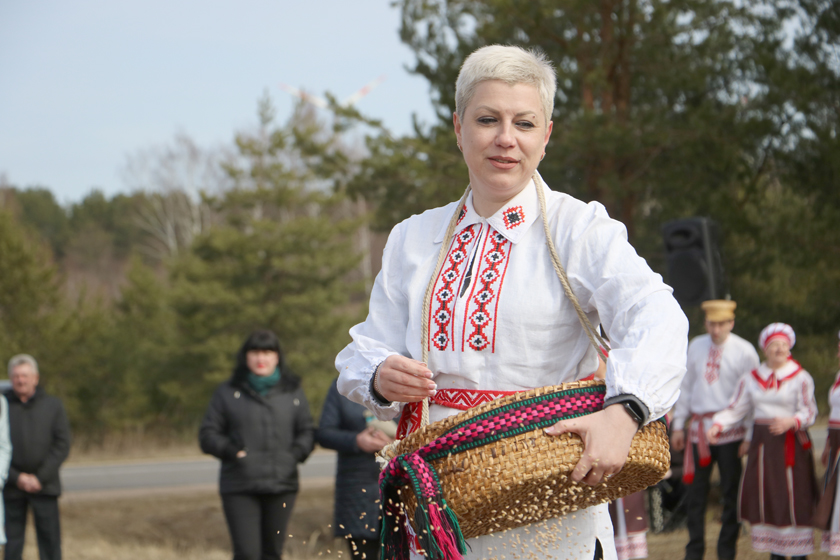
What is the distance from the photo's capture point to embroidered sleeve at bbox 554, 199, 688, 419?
184 centimetres

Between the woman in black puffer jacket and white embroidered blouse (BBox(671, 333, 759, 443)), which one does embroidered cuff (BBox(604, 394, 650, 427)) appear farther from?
white embroidered blouse (BBox(671, 333, 759, 443))

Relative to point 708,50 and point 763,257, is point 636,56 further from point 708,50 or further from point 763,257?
point 763,257

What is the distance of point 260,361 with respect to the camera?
654cm

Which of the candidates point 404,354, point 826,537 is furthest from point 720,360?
point 404,354

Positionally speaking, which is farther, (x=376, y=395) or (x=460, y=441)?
(x=376, y=395)

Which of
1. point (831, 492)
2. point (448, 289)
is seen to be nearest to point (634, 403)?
point (448, 289)

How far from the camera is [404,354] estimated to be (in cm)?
237

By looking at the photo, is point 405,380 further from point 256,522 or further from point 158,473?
point 158,473

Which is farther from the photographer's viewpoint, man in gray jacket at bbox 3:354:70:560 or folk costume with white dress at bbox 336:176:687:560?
man in gray jacket at bbox 3:354:70:560

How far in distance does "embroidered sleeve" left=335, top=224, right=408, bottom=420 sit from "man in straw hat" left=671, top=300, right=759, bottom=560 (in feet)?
19.2

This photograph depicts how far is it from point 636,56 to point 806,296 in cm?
423

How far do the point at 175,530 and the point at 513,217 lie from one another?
1027cm

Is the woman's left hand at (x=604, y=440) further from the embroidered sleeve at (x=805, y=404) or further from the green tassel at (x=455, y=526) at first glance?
the embroidered sleeve at (x=805, y=404)

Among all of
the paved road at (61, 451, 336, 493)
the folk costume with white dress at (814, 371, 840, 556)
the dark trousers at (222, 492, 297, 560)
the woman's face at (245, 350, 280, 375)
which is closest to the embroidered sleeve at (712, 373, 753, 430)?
the folk costume with white dress at (814, 371, 840, 556)
